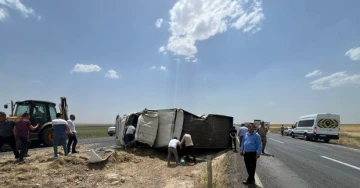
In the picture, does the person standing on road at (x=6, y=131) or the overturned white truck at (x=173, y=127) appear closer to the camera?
the person standing on road at (x=6, y=131)

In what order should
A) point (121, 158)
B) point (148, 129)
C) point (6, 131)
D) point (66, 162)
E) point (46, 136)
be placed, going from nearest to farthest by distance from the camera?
1. point (66, 162)
2. point (6, 131)
3. point (121, 158)
4. point (148, 129)
5. point (46, 136)

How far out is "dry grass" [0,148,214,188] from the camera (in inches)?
287

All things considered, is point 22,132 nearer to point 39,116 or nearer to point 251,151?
point 39,116

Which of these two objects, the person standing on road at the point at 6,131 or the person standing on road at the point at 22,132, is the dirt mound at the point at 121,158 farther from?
the person standing on road at the point at 6,131

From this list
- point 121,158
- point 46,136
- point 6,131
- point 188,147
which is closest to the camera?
point 6,131

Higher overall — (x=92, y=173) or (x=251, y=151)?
(x=251, y=151)

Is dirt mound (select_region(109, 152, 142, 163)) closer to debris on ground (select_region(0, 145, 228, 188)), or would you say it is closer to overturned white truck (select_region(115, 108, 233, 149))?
debris on ground (select_region(0, 145, 228, 188))

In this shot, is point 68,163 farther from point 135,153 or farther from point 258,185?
point 258,185

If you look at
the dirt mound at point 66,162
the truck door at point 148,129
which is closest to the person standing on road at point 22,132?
the dirt mound at point 66,162

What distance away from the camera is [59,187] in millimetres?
6969

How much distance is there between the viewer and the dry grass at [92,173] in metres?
7.28

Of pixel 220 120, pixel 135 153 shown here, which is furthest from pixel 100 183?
pixel 220 120

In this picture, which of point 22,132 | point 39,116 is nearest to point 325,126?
point 39,116

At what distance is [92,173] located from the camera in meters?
8.44
